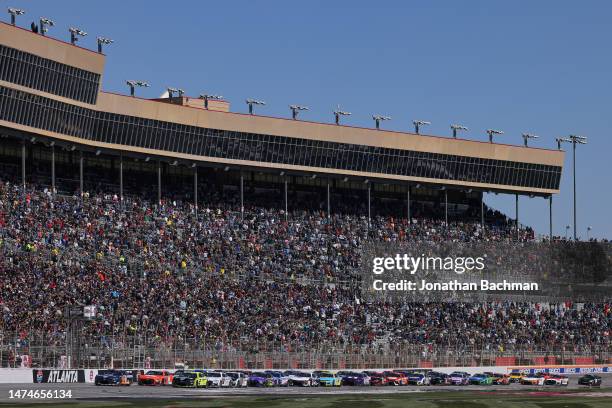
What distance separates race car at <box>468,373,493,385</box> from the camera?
339 ft

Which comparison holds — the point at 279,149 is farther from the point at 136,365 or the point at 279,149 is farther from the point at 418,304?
the point at 136,365

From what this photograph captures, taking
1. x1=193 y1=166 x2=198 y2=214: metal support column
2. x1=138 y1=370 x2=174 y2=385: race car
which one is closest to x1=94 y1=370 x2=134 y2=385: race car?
x1=138 y1=370 x2=174 y2=385: race car

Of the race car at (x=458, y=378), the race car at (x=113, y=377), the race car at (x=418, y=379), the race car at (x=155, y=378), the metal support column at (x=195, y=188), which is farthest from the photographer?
the metal support column at (x=195, y=188)

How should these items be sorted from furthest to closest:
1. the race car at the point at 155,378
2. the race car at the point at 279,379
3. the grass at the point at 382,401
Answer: the race car at the point at 279,379
the race car at the point at 155,378
the grass at the point at 382,401

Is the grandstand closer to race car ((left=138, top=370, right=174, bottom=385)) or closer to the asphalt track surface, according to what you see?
race car ((left=138, top=370, right=174, bottom=385))

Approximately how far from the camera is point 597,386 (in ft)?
332

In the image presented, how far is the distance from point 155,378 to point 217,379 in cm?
392

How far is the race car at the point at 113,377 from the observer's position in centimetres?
8488

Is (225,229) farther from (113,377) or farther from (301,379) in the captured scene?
(113,377)

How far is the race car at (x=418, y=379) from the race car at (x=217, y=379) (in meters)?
16.4

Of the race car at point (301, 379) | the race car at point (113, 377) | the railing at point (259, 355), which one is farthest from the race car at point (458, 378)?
the race car at point (113, 377)

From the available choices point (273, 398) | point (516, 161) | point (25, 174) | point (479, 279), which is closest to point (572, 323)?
point (479, 279)

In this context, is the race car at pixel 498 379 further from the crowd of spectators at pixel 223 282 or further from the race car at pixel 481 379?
the crowd of spectators at pixel 223 282

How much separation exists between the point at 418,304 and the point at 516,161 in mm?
28906
